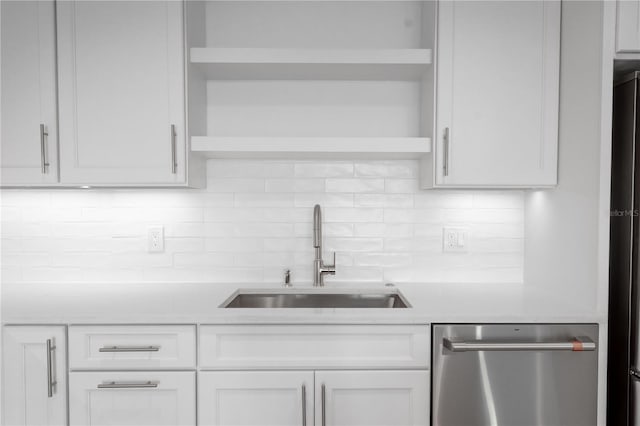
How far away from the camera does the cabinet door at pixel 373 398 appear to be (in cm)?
161

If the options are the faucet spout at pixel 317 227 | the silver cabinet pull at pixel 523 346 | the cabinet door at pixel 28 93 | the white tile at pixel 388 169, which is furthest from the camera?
the white tile at pixel 388 169

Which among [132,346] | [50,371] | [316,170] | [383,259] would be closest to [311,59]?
[316,170]

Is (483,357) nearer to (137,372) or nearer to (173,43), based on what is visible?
(137,372)

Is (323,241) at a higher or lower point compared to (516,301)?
higher

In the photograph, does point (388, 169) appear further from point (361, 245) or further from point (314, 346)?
point (314, 346)

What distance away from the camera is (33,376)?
162cm

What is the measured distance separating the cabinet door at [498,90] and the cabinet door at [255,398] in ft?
3.40

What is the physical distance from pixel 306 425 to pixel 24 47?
6.15 ft

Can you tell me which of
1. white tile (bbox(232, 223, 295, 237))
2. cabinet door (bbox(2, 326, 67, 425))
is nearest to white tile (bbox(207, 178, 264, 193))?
white tile (bbox(232, 223, 295, 237))

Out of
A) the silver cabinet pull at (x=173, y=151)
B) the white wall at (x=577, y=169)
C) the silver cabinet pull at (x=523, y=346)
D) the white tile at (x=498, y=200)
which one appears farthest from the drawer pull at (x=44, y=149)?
the white wall at (x=577, y=169)

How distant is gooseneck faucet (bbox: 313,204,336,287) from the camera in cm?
210

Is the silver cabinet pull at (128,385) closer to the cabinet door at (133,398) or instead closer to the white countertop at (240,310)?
the cabinet door at (133,398)

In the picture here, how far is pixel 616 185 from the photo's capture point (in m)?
1.65

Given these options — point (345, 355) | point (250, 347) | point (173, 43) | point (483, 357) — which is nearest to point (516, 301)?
point (483, 357)
